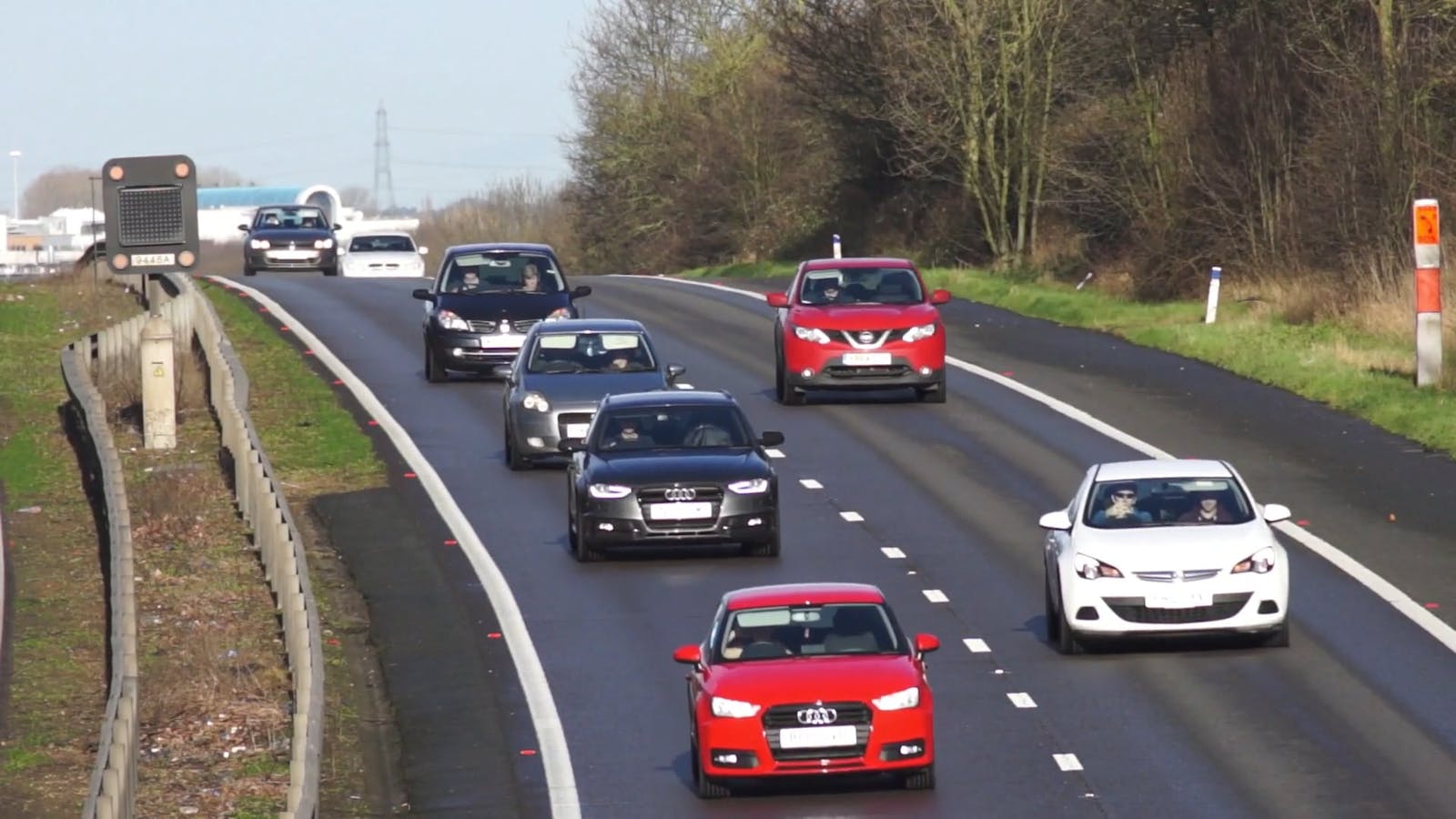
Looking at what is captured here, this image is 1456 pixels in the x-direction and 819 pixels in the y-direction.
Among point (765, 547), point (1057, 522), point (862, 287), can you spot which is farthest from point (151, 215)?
point (1057, 522)

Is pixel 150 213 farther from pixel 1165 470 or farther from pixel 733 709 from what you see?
pixel 733 709

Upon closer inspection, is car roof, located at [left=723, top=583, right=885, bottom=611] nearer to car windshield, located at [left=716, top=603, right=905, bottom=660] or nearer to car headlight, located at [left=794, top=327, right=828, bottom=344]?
car windshield, located at [left=716, top=603, right=905, bottom=660]

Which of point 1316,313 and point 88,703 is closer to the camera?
point 88,703

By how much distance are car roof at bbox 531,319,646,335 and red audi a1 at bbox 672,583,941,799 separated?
14484mm

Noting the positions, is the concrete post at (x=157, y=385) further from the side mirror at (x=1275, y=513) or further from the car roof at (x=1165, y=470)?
the side mirror at (x=1275, y=513)

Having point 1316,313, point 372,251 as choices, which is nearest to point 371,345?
point 1316,313

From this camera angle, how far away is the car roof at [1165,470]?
1872cm

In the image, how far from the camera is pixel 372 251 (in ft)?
190

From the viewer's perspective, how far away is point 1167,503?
1875cm

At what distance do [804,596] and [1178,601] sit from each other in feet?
13.3

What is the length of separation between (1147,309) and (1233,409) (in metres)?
11.7

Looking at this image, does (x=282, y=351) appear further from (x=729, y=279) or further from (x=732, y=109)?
(x=732, y=109)

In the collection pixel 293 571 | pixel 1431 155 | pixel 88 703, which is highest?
pixel 1431 155

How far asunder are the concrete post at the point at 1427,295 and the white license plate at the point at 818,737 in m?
18.5
